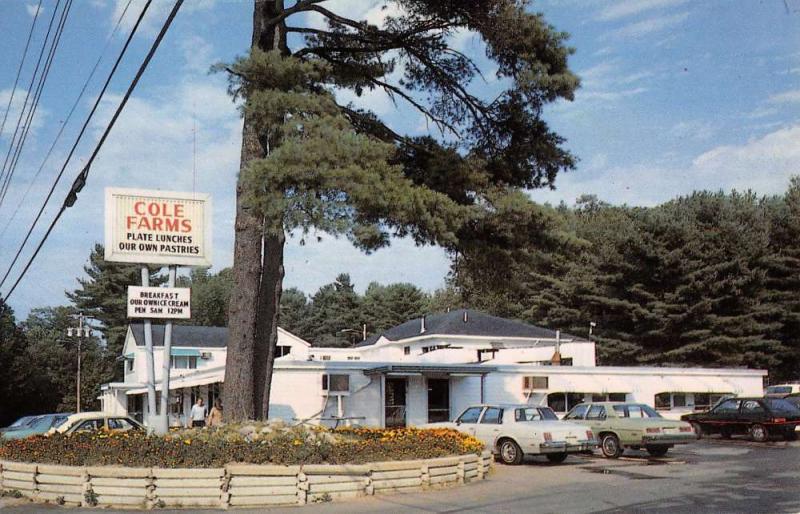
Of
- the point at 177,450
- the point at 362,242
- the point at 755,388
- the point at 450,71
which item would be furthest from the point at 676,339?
the point at 177,450

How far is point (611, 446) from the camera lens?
24203mm

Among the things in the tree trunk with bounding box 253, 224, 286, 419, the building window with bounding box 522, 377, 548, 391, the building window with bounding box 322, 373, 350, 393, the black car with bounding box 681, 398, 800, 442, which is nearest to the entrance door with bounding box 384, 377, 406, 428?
the building window with bounding box 322, 373, 350, 393

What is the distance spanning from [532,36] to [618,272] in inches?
1634

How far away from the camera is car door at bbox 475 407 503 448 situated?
22578 millimetres

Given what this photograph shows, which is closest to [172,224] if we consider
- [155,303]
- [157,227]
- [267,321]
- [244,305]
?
[157,227]

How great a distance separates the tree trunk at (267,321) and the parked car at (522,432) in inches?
227

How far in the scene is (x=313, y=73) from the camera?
63.3ft

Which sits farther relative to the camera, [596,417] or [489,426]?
[596,417]

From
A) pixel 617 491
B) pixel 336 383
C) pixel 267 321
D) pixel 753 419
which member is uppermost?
pixel 267 321

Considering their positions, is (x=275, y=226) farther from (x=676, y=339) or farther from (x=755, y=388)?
(x=676, y=339)

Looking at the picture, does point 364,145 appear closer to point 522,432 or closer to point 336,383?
point 522,432

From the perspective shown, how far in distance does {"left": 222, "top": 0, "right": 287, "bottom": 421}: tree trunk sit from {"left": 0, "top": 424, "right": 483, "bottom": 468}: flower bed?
264 centimetres

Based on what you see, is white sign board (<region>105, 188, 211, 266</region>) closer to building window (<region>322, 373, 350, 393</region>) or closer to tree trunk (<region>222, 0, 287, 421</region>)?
tree trunk (<region>222, 0, 287, 421</region>)

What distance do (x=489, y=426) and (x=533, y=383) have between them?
12.1 m
